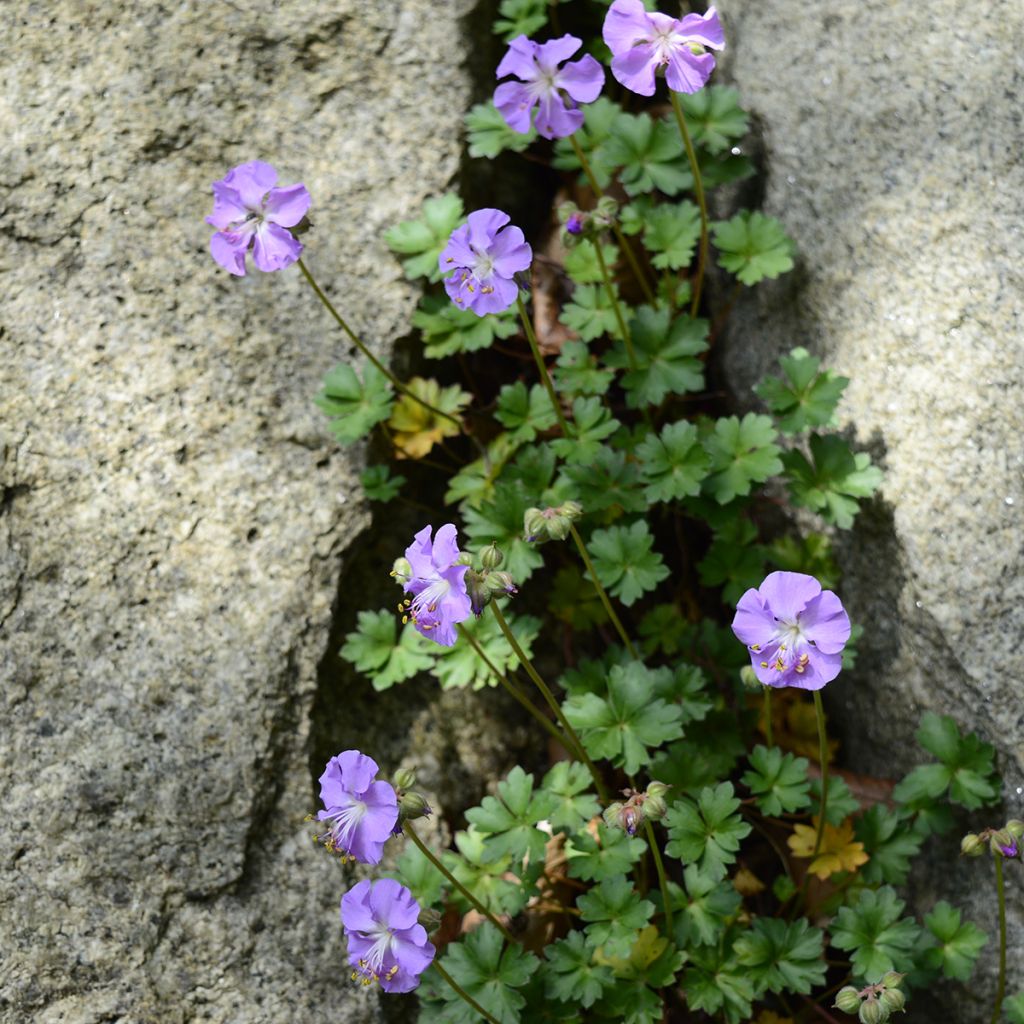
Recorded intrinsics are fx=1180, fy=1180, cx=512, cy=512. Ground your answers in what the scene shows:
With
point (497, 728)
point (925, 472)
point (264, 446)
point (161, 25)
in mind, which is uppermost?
point (161, 25)

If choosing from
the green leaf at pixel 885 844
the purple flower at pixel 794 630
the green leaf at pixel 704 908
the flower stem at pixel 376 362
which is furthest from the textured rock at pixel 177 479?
the green leaf at pixel 885 844

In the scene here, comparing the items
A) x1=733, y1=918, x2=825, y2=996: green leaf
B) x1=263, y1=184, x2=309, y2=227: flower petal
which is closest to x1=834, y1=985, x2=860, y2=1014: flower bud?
x1=733, y1=918, x2=825, y2=996: green leaf

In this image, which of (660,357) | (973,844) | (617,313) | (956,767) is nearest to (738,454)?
(660,357)

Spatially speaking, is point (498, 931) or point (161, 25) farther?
point (161, 25)

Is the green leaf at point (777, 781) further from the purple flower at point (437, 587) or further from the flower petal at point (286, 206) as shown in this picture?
the flower petal at point (286, 206)

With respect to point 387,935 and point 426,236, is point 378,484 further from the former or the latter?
point 387,935

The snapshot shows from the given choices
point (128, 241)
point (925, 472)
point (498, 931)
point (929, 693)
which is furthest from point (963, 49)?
point (498, 931)

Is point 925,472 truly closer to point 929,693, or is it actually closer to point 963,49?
point 929,693
